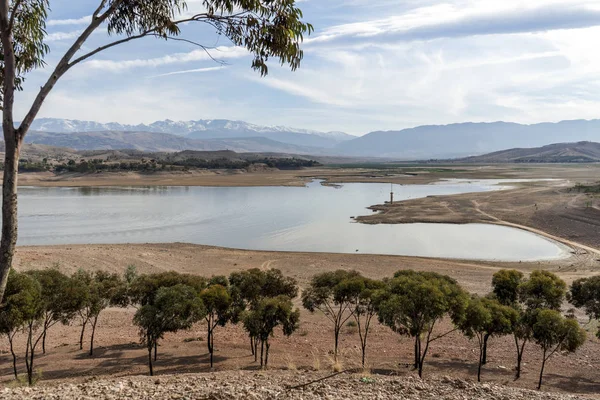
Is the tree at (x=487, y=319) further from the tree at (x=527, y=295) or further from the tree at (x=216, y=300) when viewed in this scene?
the tree at (x=216, y=300)

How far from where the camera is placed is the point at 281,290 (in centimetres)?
1566

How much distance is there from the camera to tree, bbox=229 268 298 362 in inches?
572

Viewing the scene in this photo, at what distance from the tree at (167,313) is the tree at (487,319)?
302 inches

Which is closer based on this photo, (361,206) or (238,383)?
(238,383)

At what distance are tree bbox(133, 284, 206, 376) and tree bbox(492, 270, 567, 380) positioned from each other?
9.52m

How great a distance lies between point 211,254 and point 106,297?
16.2 metres

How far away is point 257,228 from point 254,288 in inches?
1082

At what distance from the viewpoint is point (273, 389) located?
6.64 m

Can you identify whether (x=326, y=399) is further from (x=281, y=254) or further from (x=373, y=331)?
(x=281, y=254)

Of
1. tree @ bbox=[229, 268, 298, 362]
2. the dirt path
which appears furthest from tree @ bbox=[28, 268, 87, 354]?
the dirt path

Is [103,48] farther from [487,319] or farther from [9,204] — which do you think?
[487,319]

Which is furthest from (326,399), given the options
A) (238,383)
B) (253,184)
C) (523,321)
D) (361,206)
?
(253,184)

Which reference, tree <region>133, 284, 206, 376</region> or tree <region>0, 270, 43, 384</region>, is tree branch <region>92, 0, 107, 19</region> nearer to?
tree <region>0, 270, 43, 384</region>

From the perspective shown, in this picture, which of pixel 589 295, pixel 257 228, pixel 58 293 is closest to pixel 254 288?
pixel 58 293
